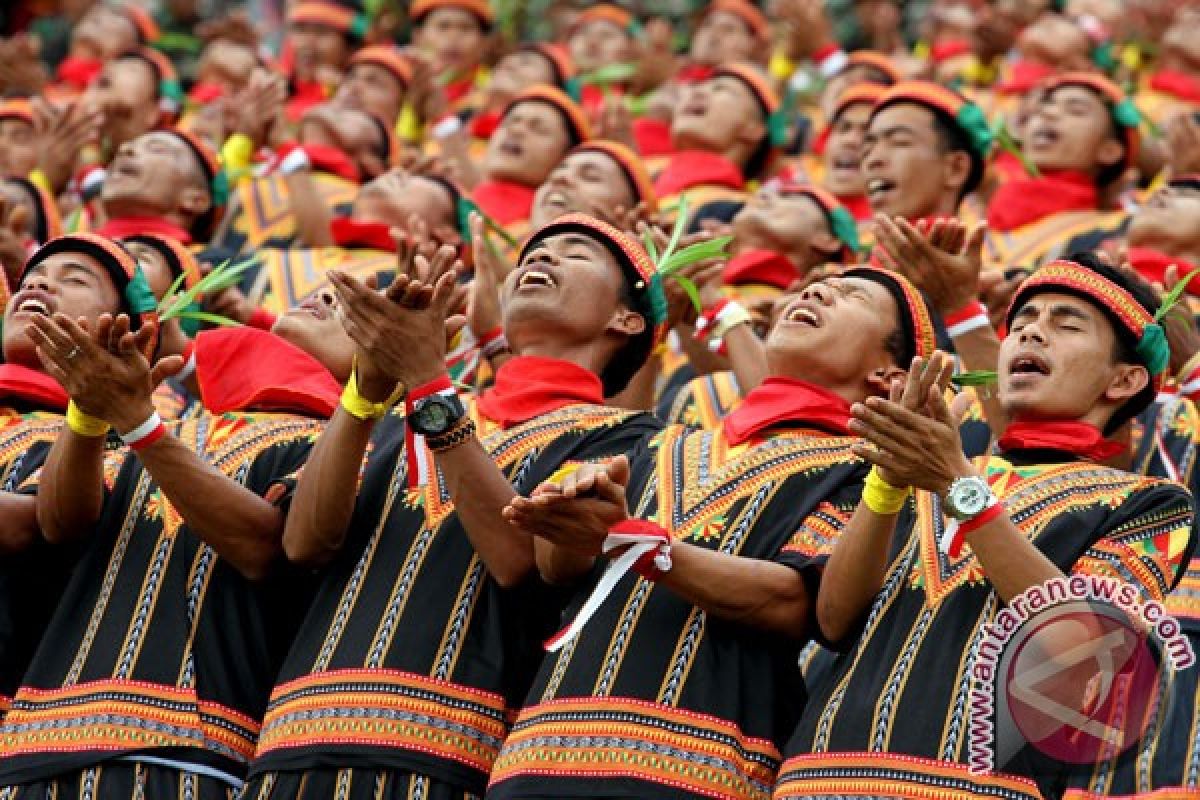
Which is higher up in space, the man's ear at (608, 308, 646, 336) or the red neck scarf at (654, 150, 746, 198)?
the red neck scarf at (654, 150, 746, 198)

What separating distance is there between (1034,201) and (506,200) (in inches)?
79.8

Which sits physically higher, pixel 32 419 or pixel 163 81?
pixel 163 81

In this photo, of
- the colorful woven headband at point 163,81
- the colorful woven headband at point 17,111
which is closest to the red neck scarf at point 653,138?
the colorful woven headband at point 163,81

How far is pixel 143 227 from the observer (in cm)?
775

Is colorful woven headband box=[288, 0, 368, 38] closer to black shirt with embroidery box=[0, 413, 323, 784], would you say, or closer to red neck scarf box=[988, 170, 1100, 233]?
red neck scarf box=[988, 170, 1100, 233]

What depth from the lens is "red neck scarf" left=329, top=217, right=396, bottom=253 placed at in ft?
25.5

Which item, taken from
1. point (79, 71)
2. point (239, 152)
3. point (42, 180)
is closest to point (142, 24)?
point (79, 71)

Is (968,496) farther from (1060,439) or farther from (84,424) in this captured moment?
(84,424)

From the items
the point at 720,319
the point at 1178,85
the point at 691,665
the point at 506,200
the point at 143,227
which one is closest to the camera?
the point at 691,665

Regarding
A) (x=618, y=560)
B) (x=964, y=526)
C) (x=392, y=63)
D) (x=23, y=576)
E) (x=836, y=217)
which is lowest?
(x=23, y=576)

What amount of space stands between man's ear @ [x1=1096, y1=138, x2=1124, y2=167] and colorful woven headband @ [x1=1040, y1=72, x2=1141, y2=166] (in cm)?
4

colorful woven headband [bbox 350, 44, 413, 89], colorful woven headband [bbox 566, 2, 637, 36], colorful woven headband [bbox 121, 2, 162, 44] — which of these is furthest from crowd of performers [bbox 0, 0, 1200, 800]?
colorful woven headband [bbox 121, 2, 162, 44]

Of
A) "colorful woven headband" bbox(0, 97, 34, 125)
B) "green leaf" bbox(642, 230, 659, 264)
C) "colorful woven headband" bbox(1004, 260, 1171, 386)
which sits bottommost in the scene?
"colorful woven headband" bbox(0, 97, 34, 125)

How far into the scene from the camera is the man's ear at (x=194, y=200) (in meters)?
7.91
